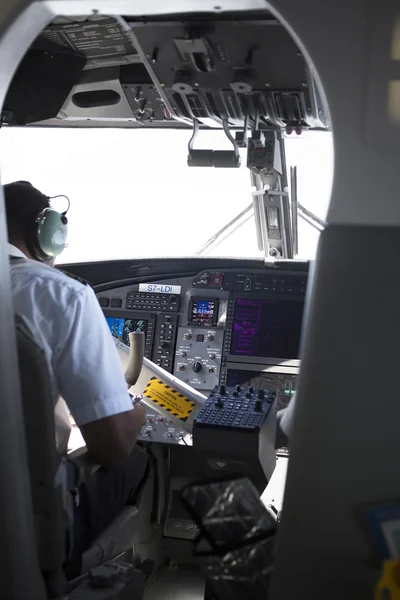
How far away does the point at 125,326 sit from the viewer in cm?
386

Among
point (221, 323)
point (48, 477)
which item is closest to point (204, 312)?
point (221, 323)

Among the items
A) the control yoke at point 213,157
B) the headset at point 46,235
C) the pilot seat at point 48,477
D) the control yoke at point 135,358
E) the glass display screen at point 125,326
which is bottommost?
the pilot seat at point 48,477

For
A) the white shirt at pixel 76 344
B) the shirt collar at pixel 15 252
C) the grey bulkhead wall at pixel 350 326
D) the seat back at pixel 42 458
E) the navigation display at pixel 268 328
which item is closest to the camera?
the grey bulkhead wall at pixel 350 326

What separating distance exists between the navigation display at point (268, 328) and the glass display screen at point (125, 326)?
0.53 m

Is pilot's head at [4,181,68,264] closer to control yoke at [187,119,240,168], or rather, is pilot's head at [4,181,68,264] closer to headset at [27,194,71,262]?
headset at [27,194,71,262]

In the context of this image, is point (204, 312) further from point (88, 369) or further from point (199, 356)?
point (88, 369)

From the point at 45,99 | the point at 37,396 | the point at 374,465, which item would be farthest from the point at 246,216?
the point at 374,465

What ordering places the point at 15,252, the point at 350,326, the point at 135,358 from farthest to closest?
1. the point at 135,358
2. the point at 15,252
3. the point at 350,326

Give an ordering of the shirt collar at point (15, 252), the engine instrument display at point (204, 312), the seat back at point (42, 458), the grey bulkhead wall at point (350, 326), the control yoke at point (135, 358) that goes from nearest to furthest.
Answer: the grey bulkhead wall at point (350, 326)
the seat back at point (42, 458)
the shirt collar at point (15, 252)
the control yoke at point (135, 358)
the engine instrument display at point (204, 312)

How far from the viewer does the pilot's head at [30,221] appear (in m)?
2.03

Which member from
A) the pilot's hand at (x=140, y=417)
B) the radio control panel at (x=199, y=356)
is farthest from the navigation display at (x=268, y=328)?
the pilot's hand at (x=140, y=417)

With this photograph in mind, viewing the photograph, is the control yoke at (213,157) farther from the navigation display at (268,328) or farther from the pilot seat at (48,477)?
the navigation display at (268,328)

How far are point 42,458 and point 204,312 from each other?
2248 mm

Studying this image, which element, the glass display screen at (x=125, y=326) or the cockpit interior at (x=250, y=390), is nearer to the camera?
the cockpit interior at (x=250, y=390)
